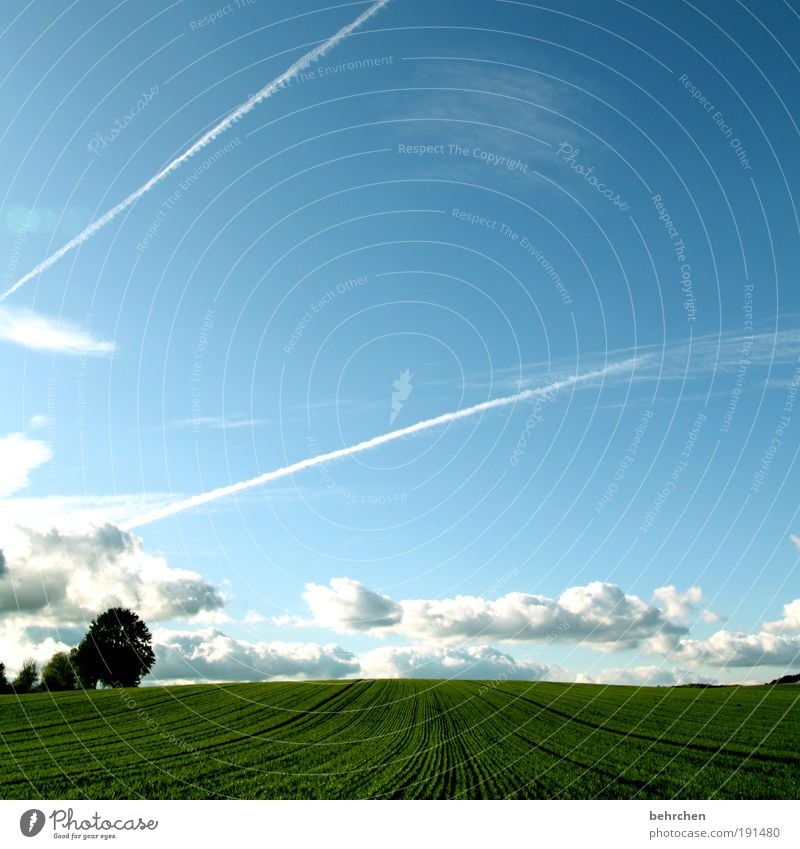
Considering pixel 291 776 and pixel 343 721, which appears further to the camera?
pixel 343 721

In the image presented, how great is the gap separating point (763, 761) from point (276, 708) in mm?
23501

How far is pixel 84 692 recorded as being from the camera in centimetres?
4744

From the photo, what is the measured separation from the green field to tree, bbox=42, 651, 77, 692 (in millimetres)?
16492

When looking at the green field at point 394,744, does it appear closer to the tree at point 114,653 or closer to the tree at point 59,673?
the tree at point 114,653

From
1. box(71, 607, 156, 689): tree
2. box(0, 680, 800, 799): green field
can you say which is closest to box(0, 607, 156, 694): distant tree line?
box(71, 607, 156, 689): tree

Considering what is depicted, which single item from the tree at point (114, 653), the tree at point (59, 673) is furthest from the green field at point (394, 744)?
the tree at point (59, 673)

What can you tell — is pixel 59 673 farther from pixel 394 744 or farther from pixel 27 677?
pixel 394 744

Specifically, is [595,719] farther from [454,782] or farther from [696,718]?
[454,782]

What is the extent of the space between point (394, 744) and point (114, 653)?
4206 centimetres

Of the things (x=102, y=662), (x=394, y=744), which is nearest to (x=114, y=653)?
(x=102, y=662)

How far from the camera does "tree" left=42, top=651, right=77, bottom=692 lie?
199 ft

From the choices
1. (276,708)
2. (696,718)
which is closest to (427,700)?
(276,708)

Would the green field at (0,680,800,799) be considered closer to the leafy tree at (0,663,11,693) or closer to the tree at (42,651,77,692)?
the leafy tree at (0,663,11,693)

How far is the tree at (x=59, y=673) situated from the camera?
199 ft
